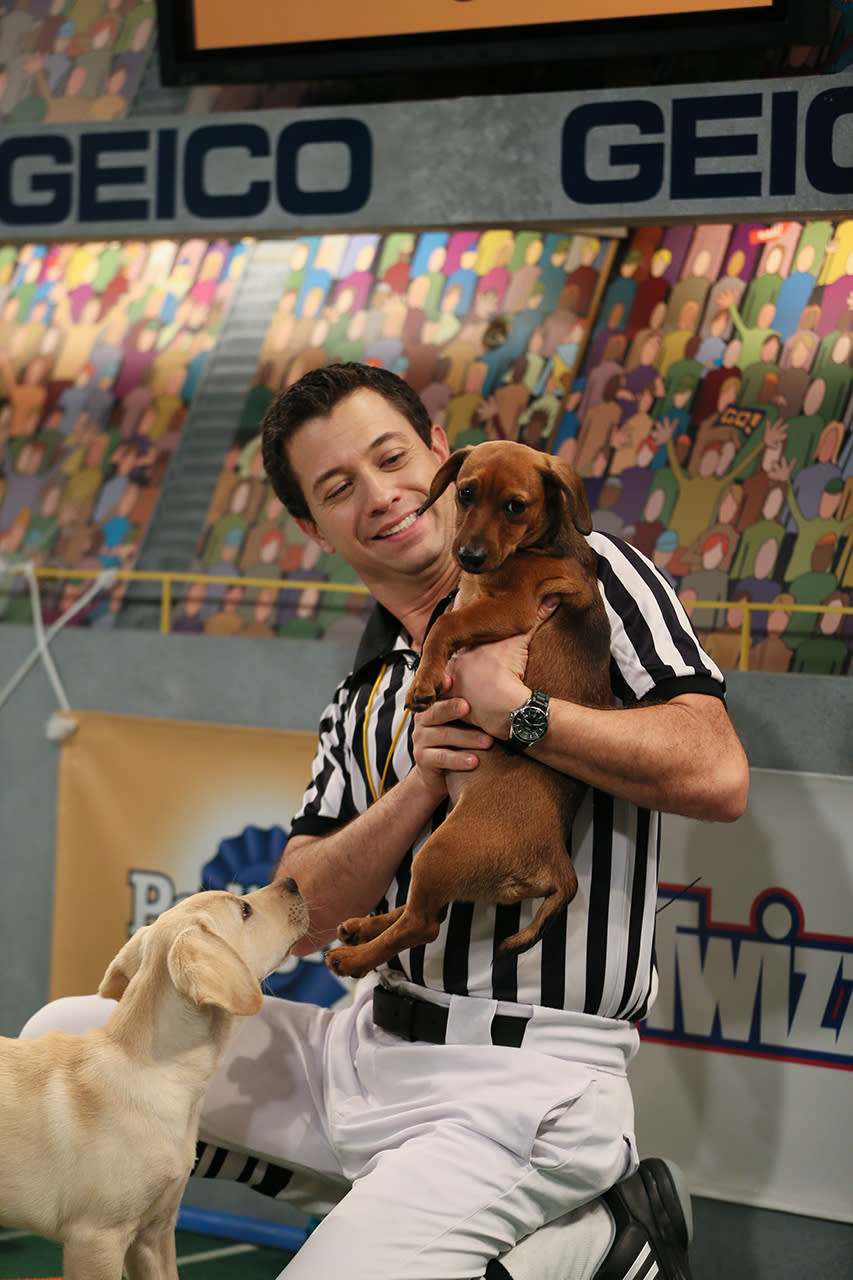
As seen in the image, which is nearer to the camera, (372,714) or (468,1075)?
(468,1075)

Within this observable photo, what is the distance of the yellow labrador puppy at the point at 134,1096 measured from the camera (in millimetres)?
1654

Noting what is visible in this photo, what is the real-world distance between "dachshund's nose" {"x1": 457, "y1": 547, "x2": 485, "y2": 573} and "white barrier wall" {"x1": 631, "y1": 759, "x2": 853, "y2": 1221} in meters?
1.43

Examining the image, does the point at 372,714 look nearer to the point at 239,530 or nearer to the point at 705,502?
the point at 705,502

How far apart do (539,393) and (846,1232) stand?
216 centimetres

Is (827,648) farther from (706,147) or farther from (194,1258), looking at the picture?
(194,1258)

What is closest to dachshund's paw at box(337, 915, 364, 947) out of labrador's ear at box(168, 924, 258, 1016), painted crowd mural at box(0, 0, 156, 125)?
labrador's ear at box(168, 924, 258, 1016)

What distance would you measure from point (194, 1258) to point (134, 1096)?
4.78 feet

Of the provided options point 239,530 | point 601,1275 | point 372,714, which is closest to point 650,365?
point 239,530

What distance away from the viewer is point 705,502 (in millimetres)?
3047

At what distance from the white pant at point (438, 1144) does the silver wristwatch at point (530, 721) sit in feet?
1.49

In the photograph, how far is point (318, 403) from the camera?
6.77 feet

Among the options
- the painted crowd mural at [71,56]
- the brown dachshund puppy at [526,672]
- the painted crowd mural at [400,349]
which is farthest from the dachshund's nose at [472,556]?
the painted crowd mural at [71,56]

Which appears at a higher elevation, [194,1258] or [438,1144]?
[438,1144]

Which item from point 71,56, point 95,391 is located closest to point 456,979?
point 95,391
